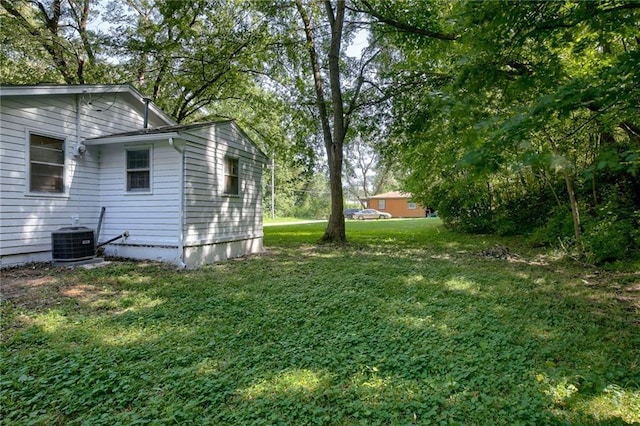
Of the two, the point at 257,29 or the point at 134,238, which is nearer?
the point at 134,238

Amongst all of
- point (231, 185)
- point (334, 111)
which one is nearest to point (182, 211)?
point (231, 185)

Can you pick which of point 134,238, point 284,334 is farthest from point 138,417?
point 134,238

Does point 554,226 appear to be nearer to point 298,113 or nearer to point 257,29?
point 298,113

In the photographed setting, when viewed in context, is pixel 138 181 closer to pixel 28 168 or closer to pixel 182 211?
pixel 182 211

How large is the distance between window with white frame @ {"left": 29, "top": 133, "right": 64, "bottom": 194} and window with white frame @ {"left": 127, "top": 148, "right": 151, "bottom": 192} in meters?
1.33

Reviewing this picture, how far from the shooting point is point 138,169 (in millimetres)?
7766

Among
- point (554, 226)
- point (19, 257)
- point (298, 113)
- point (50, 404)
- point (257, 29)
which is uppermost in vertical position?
point (257, 29)

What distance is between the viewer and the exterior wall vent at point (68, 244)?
6.86 m

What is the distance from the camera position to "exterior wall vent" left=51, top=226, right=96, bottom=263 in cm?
686

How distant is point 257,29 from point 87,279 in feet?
29.2

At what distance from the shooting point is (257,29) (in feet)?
36.3

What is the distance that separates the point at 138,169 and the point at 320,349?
6441mm

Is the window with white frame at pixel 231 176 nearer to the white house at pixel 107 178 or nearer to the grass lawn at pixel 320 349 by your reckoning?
the white house at pixel 107 178

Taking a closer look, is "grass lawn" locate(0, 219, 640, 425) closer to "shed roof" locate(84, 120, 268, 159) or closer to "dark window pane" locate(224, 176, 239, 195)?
"shed roof" locate(84, 120, 268, 159)
